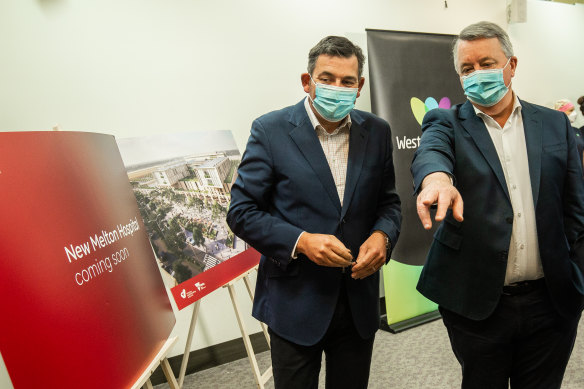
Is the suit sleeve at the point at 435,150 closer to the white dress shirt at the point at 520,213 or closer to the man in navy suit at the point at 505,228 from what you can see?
the man in navy suit at the point at 505,228

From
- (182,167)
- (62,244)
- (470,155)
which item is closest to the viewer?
(62,244)

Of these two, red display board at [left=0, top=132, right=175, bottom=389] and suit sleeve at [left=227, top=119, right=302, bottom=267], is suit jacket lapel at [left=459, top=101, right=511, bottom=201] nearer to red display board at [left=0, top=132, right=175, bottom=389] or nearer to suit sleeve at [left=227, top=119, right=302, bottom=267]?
suit sleeve at [left=227, top=119, right=302, bottom=267]

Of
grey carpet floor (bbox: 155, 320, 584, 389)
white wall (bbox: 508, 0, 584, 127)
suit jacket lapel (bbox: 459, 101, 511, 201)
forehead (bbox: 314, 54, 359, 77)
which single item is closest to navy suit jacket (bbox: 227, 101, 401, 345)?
forehead (bbox: 314, 54, 359, 77)

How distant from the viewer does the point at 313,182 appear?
1168 millimetres

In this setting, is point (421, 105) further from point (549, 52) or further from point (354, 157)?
point (549, 52)

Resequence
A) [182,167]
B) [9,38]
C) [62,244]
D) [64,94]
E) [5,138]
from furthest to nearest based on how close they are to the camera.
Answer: [64,94] → [9,38] → [182,167] → [62,244] → [5,138]

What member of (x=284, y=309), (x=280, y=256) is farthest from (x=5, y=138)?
(x=284, y=309)

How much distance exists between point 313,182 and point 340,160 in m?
0.15

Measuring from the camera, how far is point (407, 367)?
2455mm

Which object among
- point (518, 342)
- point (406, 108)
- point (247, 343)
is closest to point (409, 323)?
point (247, 343)

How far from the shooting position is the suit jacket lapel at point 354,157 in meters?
1.20

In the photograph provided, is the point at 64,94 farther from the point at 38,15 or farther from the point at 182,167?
the point at 182,167

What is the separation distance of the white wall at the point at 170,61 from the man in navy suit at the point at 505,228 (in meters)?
1.81

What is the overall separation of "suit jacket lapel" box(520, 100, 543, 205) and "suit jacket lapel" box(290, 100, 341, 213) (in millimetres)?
592
